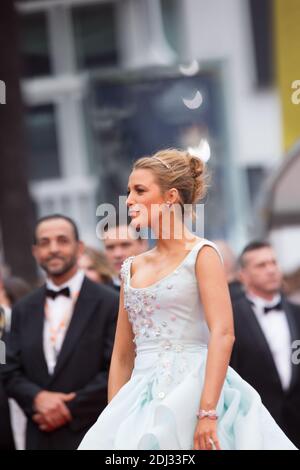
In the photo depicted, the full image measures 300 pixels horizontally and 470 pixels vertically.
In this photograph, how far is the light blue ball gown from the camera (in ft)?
15.6

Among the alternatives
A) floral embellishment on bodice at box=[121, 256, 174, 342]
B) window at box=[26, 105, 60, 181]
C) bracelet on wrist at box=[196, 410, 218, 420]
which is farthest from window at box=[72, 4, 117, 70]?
bracelet on wrist at box=[196, 410, 218, 420]

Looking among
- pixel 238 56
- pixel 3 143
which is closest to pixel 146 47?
pixel 238 56

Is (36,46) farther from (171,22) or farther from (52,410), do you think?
(52,410)

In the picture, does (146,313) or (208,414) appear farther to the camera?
(146,313)

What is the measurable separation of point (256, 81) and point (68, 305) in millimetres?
12583

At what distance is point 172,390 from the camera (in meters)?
4.86

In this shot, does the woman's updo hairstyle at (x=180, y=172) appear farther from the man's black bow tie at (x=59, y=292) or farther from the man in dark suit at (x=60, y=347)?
the man's black bow tie at (x=59, y=292)

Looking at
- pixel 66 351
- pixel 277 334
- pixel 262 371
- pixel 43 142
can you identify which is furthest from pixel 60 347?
pixel 43 142

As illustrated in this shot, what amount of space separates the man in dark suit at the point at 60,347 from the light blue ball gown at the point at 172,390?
184 cm

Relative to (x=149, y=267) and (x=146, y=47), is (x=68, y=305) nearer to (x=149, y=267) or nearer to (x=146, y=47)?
(x=149, y=267)

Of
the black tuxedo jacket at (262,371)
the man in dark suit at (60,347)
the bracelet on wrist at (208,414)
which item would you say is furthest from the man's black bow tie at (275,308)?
the bracelet on wrist at (208,414)

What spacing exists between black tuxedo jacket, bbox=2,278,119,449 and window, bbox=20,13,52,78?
13.5 meters

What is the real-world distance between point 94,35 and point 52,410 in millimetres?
14102

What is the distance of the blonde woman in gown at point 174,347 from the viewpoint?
475 centimetres
